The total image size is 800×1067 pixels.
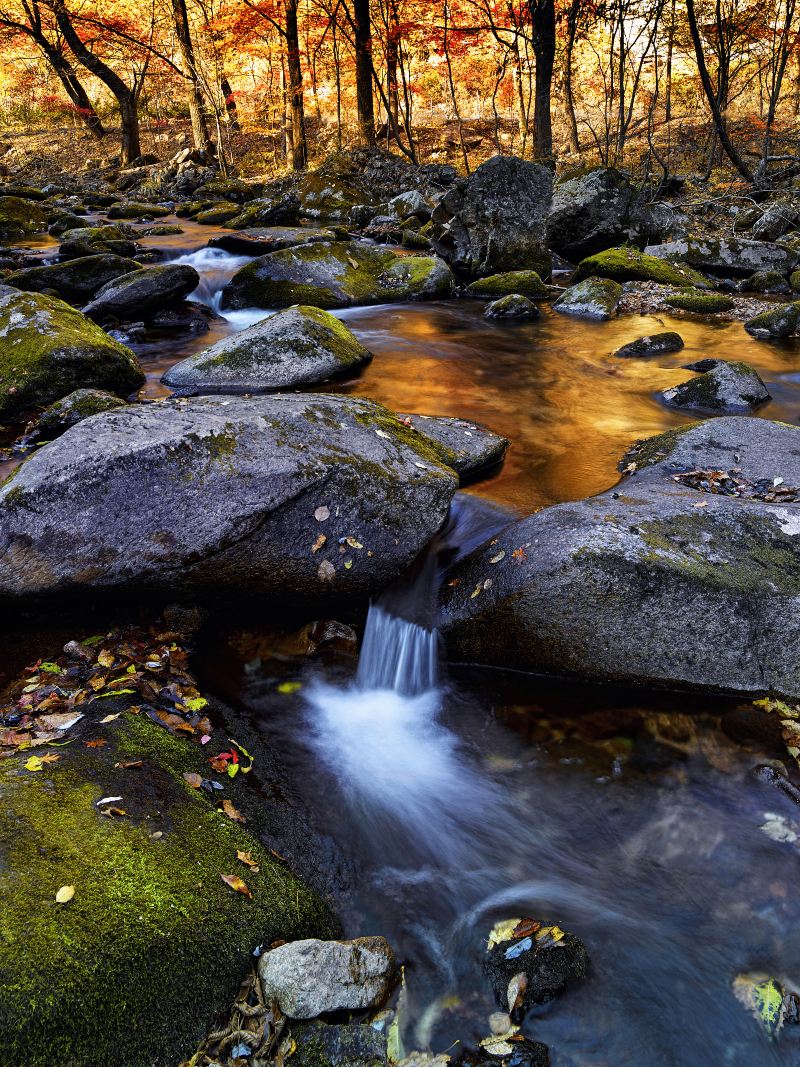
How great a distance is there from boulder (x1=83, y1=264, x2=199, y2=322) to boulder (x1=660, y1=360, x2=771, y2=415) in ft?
27.3

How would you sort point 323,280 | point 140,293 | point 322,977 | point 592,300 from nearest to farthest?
point 322,977 < point 140,293 < point 323,280 < point 592,300

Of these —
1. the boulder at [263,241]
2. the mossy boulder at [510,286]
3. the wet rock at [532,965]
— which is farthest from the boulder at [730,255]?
the wet rock at [532,965]

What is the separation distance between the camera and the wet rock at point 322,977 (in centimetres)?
238

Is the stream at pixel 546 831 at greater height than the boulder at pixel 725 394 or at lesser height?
lesser

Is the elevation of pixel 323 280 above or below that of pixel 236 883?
above

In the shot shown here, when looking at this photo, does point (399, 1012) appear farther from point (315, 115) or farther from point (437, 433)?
point (315, 115)

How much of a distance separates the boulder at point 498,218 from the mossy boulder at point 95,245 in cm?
712

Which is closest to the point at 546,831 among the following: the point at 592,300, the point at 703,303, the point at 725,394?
the point at 725,394

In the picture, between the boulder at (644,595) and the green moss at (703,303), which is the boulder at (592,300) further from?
the boulder at (644,595)

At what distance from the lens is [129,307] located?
11.4 m

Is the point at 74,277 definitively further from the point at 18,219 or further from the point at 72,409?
the point at 18,219

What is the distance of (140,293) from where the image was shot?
11.3 m

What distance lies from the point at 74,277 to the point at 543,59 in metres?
15.1

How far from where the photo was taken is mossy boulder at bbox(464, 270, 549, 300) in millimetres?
Answer: 13555
